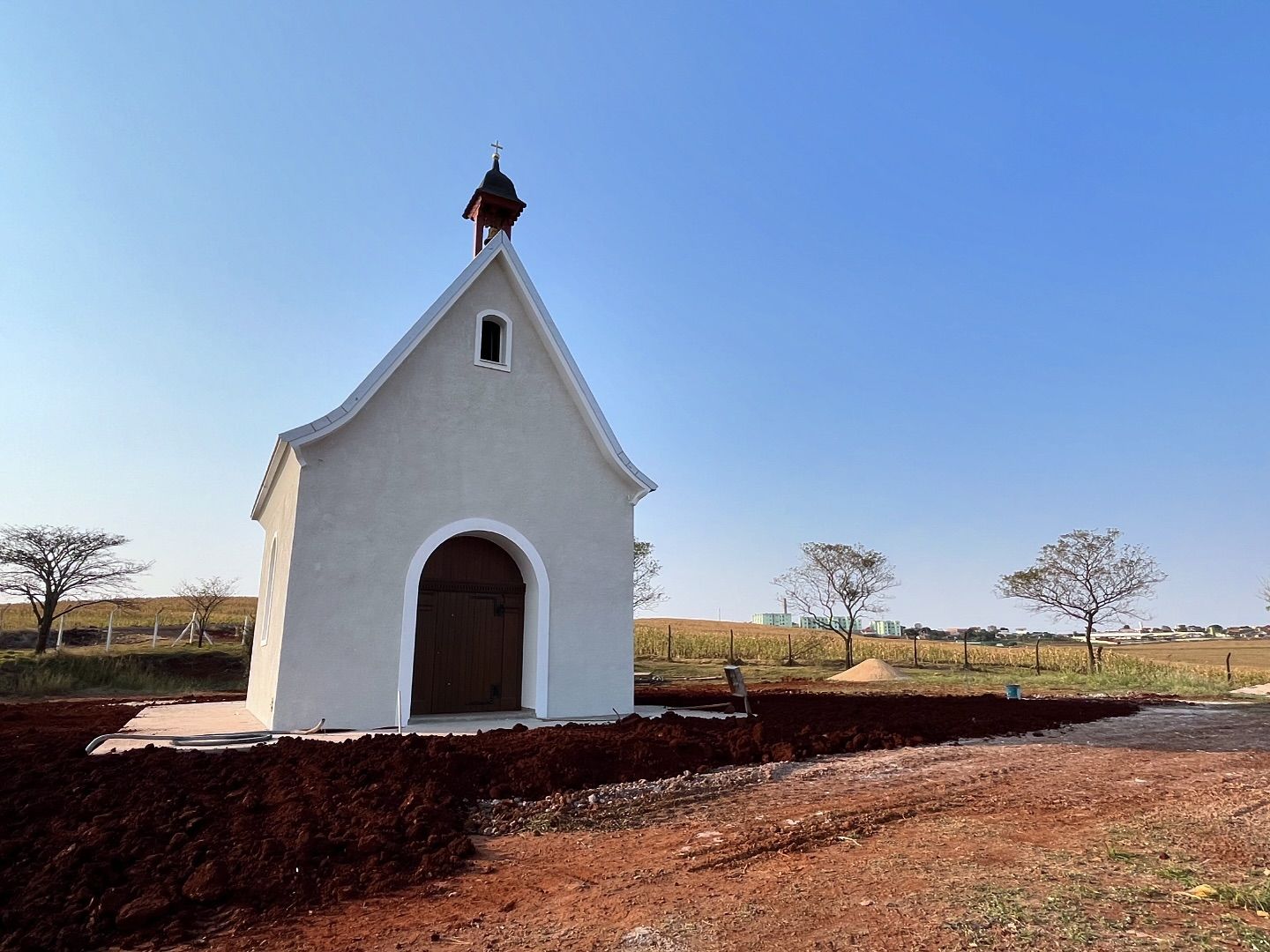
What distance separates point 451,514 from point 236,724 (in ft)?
14.2

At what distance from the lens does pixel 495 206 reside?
14258 millimetres

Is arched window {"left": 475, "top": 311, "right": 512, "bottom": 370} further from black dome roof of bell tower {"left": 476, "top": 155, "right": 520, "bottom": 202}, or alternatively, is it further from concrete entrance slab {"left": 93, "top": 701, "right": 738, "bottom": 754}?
concrete entrance slab {"left": 93, "top": 701, "right": 738, "bottom": 754}

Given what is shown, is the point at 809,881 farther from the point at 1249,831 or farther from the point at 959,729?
the point at 959,729

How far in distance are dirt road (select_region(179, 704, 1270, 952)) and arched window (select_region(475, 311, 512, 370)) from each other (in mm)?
7611

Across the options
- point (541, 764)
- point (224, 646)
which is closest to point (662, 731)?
point (541, 764)

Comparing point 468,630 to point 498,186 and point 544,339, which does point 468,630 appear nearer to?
point 544,339

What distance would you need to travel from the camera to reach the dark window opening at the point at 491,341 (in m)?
12.9

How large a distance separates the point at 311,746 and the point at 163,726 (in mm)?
3822

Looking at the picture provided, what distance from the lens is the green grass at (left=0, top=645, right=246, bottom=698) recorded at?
21.6 meters

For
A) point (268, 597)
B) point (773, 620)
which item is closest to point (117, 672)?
point (268, 597)

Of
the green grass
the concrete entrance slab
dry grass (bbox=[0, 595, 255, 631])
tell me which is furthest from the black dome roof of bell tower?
dry grass (bbox=[0, 595, 255, 631])

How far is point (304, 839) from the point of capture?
17.6 feet

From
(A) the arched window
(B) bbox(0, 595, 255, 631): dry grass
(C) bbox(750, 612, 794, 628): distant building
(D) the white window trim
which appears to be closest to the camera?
(D) the white window trim

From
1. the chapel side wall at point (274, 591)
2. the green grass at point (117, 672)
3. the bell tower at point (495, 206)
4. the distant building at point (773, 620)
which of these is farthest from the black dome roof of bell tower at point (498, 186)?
the distant building at point (773, 620)
